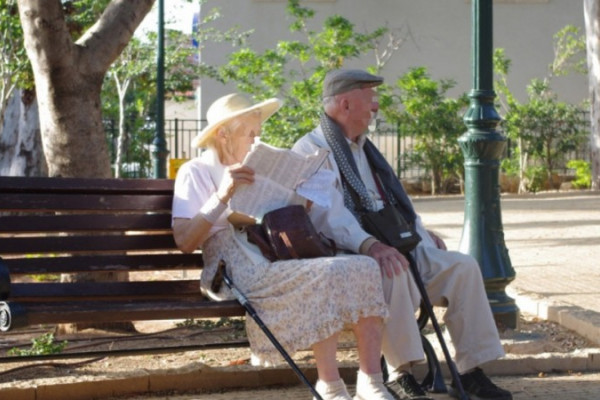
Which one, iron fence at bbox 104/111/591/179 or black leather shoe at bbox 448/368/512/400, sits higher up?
iron fence at bbox 104/111/591/179

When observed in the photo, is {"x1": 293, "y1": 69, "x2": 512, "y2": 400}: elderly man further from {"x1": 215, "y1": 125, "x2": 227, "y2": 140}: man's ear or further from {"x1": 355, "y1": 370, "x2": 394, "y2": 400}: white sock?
{"x1": 215, "y1": 125, "x2": 227, "y2": 140}: man's ear

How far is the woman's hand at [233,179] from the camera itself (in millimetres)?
5520

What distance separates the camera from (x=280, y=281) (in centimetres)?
534

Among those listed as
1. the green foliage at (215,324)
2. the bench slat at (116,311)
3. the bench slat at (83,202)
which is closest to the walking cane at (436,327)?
the bench slat at (116,311)

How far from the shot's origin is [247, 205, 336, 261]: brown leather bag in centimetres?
544

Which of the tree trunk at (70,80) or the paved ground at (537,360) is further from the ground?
the tree trunk at (70,80)

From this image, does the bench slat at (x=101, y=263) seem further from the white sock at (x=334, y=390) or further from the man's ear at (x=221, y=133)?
the white sock at (x=334, y=390)

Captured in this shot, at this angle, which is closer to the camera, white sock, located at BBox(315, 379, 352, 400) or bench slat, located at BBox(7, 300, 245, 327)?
bench slat, located at BBox(7, 300, 245, 327)

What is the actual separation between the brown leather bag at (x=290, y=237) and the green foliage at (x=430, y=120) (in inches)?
742

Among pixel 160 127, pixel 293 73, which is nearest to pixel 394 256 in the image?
pixel 160 127

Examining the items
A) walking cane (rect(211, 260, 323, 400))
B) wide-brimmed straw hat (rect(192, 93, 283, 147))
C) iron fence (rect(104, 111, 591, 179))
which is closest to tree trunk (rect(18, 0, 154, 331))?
wide-brimmed straw hat (rect(192, 93, 283, 147))

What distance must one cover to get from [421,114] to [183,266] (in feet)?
62.0

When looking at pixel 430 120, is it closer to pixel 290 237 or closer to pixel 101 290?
pixel 101 290

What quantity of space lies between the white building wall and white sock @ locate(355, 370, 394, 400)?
1081 inches
